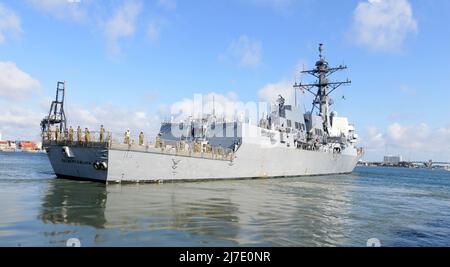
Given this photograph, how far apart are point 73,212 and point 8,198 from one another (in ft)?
14.5

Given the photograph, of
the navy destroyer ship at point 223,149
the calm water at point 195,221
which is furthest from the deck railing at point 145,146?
the calm water at point 195,221

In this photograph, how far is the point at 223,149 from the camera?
1152 inches

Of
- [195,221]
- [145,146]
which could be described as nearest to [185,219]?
[195,221]

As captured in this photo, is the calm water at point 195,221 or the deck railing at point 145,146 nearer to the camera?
the calm water at point 195,221

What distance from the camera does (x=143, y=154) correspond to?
22.4 meters

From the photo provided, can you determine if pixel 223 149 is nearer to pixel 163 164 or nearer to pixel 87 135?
pixel 163 164

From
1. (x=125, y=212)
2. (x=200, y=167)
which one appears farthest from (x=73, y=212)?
(x=200, y=167)

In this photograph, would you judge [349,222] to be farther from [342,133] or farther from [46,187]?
[342,133]

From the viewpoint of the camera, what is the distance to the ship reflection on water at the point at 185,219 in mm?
9086

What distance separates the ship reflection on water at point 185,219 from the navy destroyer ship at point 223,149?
3.48m

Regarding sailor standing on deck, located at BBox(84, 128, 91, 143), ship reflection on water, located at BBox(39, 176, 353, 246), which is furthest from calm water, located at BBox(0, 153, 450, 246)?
sailor standing on deck, located at BBox(84, 128, 91, 143)

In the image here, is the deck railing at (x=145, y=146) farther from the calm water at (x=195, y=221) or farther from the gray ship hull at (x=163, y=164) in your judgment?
the calm water at (x=195, y=221)
